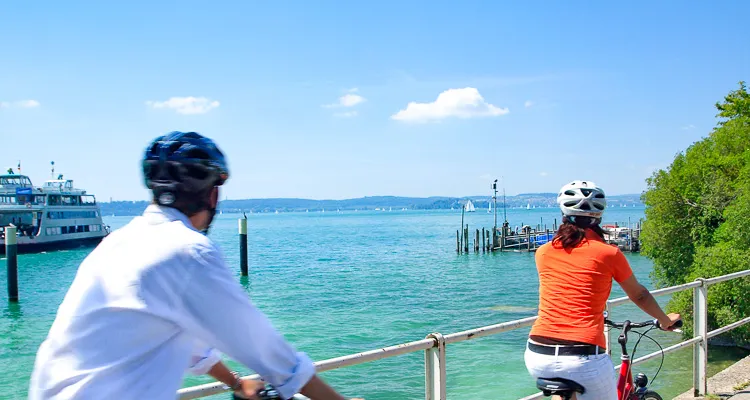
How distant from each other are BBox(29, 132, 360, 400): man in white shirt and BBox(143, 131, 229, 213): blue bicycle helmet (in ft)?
0.32

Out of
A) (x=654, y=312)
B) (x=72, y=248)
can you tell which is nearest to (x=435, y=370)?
(x=654, y=312)

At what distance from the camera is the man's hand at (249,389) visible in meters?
1.65

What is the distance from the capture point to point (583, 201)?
11.5ft

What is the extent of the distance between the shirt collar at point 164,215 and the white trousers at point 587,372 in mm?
2393

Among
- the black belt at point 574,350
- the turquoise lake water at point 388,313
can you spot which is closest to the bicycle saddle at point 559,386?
the black belt at point 574,350

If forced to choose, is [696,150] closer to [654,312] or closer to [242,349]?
[654,312]

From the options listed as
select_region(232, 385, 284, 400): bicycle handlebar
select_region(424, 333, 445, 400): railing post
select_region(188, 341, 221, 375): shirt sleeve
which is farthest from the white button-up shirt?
select_region(424, 333, 445, 400): railing post

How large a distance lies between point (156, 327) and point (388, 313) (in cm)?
2841

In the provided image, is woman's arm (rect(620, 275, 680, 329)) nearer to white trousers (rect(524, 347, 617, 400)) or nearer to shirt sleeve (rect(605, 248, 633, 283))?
shirt sleeve (rect(605, 248, 633, 283))

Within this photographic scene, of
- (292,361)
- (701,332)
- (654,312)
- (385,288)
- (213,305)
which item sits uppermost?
(213,305)

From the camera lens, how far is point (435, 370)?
3.85 m

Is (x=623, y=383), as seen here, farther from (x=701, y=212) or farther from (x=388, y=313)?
(x=388, y=313)

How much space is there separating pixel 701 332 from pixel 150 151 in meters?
5.88

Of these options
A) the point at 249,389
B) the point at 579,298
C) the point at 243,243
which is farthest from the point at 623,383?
the point at 243,243
